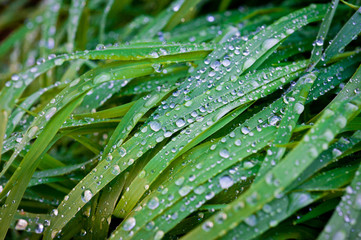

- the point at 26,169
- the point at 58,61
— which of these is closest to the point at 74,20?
the point at 58,61

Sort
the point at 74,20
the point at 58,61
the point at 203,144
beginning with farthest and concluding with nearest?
1. the point at 74,20
2. the point at 58,61
3. the point at 203,144

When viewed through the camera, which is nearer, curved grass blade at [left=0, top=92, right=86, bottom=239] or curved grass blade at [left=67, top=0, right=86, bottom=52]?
curved grass blade at [left=0, top=92, right=86, bottom=239]

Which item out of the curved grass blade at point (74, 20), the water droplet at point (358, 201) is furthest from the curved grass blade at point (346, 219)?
the curved grass blade at point (74, 20)

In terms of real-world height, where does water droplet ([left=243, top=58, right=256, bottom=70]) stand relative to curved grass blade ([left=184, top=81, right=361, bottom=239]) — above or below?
above

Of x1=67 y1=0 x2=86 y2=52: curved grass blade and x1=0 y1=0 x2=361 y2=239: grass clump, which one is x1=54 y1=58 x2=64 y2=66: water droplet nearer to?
x1=0 y1=0 x2=361 y2=239: grass clump

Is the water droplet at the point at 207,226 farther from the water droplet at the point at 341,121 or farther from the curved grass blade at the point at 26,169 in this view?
the curved grass blade at the point at 26,169

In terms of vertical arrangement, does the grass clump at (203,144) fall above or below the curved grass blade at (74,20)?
below

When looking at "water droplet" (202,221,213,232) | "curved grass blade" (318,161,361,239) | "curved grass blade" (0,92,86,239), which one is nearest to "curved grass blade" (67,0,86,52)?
"curved grass blade" (0,92,86,239)

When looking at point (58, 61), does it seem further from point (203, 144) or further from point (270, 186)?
point (270, 186)

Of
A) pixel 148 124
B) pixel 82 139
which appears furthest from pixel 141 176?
pixel 82 139
